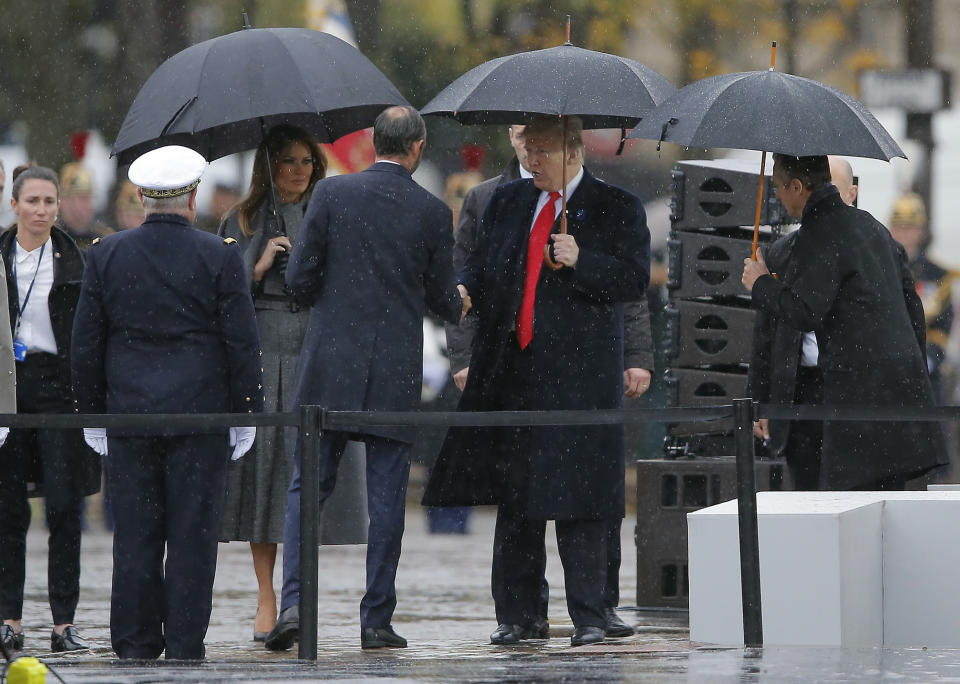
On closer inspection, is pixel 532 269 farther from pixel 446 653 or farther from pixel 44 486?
pixel 44 486

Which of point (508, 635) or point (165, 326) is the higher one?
point (165, 326)

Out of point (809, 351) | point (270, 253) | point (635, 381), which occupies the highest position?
point (270, 253)

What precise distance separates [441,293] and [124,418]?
155 centimetres

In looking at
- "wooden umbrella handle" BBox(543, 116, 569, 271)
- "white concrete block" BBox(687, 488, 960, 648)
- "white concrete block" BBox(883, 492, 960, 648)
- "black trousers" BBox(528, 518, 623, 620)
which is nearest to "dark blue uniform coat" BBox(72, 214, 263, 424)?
"wooden umbrella handle" BBox(543, 116, 569, 271)

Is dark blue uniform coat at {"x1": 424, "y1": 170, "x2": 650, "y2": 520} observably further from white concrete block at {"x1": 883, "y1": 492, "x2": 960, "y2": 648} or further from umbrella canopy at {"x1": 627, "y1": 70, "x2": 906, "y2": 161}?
white concrete block at {"x1": 883, "y1": 492, "x2": 960, "y2": 648}

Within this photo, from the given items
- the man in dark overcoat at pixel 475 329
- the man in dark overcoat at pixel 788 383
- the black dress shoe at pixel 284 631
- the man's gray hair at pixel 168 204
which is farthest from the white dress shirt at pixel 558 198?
the black dress shoe at pixel 284 631

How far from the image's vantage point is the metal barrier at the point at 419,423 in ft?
22.0

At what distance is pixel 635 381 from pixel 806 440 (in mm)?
899

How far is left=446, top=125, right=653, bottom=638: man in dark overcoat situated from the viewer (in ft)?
29.0

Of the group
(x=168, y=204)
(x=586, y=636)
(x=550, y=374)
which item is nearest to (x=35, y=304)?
(x=168, y=204)

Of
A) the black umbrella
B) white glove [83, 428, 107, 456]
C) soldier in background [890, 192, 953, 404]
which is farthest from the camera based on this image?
soldier in background [890, 192, 953, 404]

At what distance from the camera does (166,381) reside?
23.2 ft

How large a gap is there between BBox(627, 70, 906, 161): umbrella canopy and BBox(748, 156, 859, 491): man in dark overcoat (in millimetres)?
527

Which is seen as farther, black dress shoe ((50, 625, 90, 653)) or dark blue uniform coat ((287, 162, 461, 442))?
black dress shoe ((50, 625, 90, 653))
